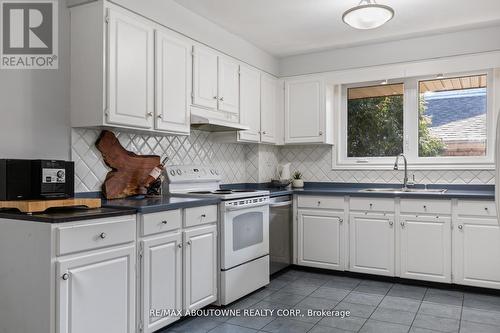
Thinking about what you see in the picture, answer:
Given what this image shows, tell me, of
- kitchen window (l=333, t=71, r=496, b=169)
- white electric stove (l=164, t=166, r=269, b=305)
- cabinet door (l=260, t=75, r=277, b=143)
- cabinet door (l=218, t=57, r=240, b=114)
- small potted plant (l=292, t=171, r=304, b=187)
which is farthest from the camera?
small potted plant (l=292, t=171, r=304, b=187)

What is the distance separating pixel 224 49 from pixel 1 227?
239cm

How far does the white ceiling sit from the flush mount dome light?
0.34 metres

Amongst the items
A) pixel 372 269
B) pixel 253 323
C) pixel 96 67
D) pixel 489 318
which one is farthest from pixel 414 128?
pixel 96 67

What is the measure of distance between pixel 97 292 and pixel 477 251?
9.74 feet

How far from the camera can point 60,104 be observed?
8.72 feet

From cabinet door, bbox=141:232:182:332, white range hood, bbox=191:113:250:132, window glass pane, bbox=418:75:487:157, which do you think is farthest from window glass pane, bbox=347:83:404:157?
cabinet door, bbox=141:232:182:332

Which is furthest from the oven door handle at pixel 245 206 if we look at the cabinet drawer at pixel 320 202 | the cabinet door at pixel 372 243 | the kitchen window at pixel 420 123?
the kitchen window at pixel 420 123

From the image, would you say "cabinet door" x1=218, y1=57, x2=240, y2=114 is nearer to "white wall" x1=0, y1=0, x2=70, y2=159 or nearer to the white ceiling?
the white ceiling

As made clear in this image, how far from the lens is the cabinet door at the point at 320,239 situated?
13.0 feet

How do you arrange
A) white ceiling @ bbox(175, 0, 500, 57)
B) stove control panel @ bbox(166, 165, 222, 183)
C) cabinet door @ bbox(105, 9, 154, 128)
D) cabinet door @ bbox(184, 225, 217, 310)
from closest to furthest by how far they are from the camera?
cabinet door @ bbox(105, 9, 154, 128)
cabinet door @ bbox(184, 225, 217, 310)
white ceiling @ bbox(175, 0, 500, 57)
stove control panel @ bbox(166, 165, 222, 183)

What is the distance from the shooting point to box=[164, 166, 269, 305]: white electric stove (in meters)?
3.04

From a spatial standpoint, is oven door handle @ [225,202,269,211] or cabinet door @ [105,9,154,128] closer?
cabinet door @ [105,9,154,128]

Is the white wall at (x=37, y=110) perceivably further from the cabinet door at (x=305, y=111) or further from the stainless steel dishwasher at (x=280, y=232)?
the cabinet door at (x=305, y=111)

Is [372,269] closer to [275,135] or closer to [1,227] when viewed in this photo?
[275,135]
